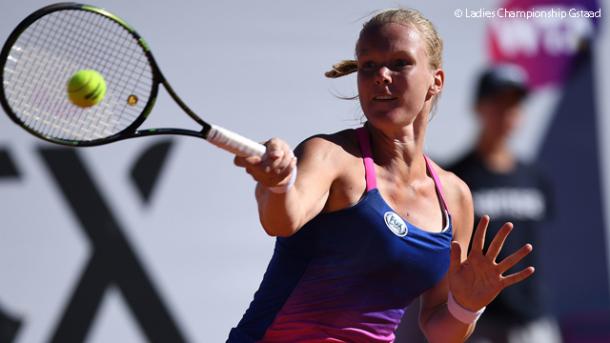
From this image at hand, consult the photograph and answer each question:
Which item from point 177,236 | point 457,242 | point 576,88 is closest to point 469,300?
point 457,242

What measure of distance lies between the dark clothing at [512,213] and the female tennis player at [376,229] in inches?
89.4

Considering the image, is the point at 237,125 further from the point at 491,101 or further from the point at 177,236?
the point at 491,101

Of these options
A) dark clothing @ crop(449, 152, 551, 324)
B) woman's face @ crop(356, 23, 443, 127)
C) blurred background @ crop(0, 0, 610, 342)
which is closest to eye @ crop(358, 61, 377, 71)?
woman's face @ crop(356, 23, 443, 127)

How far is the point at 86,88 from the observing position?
2.94m

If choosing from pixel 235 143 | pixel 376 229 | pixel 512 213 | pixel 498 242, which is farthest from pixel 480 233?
pixel 512 213

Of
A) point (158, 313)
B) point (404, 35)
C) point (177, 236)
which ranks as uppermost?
point (404, 35)

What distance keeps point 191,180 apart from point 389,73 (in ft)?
9.01

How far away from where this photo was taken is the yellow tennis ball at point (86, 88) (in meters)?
2.94

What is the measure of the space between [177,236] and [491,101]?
1.95 m

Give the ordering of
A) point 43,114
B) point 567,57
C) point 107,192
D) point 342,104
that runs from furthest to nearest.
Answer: point 567,57, point 342,104, point 107,192, point 43,114

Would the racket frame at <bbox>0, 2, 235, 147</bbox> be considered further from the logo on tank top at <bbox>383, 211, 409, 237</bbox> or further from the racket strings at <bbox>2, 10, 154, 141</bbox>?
the logo on tank top at <bbox>383, 211, 409, 237</bbox>

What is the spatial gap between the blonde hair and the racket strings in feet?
2.22

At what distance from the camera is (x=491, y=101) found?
5.91 meters

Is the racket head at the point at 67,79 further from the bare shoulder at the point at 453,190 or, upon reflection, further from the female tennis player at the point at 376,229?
the bare shoulder at the point at 453,190
